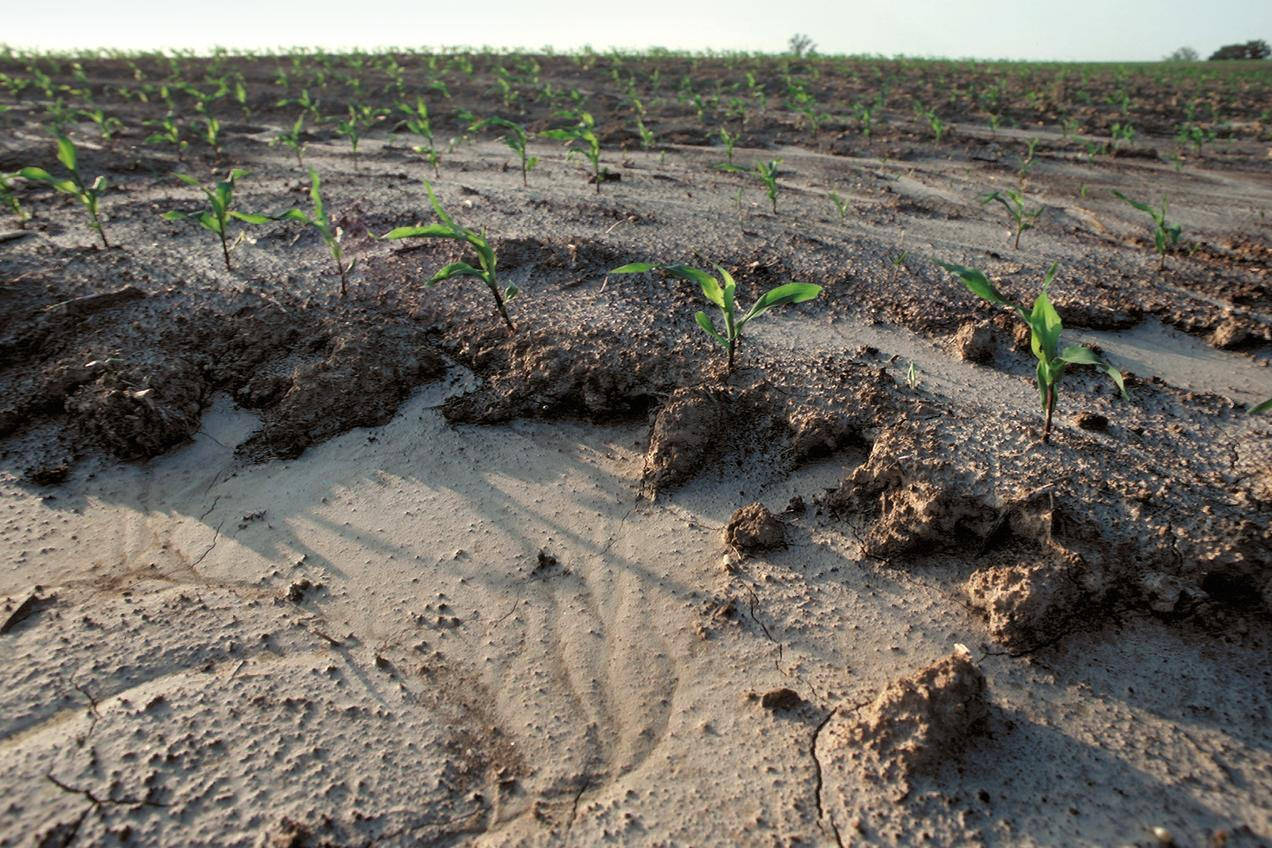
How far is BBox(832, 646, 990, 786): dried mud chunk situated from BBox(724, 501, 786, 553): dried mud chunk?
601mm

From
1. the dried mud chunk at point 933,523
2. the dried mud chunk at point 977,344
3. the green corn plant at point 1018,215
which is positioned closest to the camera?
the dried mud chunk at point 933,523

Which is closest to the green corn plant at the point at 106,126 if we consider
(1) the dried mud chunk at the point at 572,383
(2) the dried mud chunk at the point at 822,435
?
(1) the dried mud chunk at the point at 572,383

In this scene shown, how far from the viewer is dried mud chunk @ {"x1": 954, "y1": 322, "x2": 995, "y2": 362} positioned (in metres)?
2.91

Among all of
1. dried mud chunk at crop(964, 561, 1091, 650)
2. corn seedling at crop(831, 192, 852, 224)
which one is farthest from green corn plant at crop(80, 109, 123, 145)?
dried mud chunk at crop(964, 561, 1091, 650)

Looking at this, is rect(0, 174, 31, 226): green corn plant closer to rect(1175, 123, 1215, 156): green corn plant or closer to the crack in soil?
the crack in soil

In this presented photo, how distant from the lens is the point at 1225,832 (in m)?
1.43

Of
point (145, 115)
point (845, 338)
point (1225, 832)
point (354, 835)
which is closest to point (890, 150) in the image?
point (845, 338)

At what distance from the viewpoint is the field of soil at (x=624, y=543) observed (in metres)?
1.58

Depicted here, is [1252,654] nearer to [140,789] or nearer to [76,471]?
[140,789]

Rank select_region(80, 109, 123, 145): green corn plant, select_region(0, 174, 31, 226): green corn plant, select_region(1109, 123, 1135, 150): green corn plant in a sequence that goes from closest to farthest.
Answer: select_region(0, 174, 31, 226): green corn plant → select_region(80, 109, 123, 145): green corn plant → select_region(1109, 123, 1135, 150): green corn plant

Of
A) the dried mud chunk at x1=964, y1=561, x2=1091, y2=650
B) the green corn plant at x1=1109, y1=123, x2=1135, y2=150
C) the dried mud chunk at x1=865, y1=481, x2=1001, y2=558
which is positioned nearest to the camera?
the dried mud chunk at x1=964, y1=561, x2=1091, y2=650

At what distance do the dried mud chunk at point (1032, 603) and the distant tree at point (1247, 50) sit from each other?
128ft

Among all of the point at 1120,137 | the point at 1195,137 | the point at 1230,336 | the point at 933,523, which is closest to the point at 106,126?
the point at 933,523

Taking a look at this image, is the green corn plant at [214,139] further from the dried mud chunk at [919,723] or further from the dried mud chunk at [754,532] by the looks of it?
the dried mud chunk at [919,723]
